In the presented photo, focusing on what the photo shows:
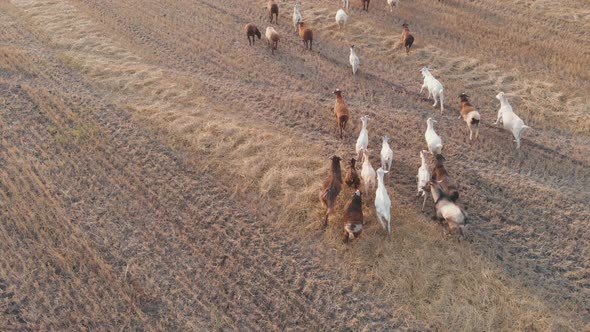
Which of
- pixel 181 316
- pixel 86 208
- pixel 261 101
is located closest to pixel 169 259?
pixel 181 316

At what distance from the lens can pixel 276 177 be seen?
35.2ft

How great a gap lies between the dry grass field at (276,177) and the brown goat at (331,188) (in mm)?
387

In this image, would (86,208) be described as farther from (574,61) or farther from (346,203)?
(574,61)

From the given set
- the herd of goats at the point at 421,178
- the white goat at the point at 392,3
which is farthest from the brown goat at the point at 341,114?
the white goat at the point at 392,3

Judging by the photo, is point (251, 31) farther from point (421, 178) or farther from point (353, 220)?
point (353, 220)

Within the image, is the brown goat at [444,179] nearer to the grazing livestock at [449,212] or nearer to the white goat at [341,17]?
the grazing livestock at [449,212]

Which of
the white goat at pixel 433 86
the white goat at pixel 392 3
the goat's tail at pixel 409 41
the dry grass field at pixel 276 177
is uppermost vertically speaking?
the white goat at pixel 392 3

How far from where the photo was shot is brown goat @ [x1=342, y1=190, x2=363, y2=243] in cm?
885

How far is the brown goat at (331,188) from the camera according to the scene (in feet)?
31.0

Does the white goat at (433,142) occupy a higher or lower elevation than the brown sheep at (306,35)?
lower

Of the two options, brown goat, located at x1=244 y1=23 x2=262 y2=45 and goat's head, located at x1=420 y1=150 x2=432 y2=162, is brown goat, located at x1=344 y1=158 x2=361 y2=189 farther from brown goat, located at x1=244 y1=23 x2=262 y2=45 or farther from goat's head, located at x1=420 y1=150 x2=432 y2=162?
brown goat, located at x1=244 y1=23 x2=262 y2=45

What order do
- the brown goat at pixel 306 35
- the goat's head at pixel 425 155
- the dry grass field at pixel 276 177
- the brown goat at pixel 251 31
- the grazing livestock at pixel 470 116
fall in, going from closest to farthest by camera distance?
the dry grass field at pixel 276 177 → the goat's head at pixel 425 155 → the grazing livestock at pixel 470 116 → the brown goat at pixel 306 35 → the brown goat at pixel 251 31

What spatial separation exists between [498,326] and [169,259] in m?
6.32

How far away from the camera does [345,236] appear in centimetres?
908
